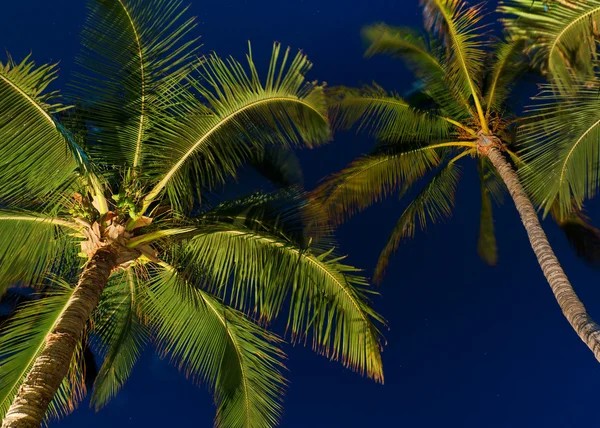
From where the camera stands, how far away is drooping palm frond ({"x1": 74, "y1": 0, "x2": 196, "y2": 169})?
6.34 meters

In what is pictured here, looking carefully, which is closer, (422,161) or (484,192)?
(422,161)

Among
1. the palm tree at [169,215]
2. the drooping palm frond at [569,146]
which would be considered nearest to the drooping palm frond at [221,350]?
the palm tree at [169,215]

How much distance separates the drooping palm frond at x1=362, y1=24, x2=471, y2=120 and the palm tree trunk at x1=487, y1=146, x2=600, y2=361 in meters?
1.15

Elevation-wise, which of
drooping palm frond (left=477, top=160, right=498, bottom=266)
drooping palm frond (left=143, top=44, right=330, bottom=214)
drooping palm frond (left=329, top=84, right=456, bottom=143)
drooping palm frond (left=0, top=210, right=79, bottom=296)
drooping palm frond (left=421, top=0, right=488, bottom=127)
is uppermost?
drooping palm frond (left=421, top=0, right=488, bottom=127)

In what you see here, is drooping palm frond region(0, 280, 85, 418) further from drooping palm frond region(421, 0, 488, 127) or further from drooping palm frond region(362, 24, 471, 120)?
drooping palm frond region(421, 0, 488, 127)

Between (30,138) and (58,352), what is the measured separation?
2118 mm

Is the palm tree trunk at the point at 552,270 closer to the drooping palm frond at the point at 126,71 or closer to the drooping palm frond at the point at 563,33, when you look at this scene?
the drooping palm frond at the point at 563,33

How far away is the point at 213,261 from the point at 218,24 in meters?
8.80

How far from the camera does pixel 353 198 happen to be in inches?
328

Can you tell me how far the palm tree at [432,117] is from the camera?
26.9ft

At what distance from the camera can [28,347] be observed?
594 cm

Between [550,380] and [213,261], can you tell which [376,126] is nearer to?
[213,261]

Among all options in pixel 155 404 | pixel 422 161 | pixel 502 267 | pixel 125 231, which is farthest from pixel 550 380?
pixel 125 231

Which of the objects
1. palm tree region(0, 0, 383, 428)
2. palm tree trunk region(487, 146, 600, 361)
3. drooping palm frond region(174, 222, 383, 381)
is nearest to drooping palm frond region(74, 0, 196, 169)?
palm tree region(0, 0, 383, 428)
